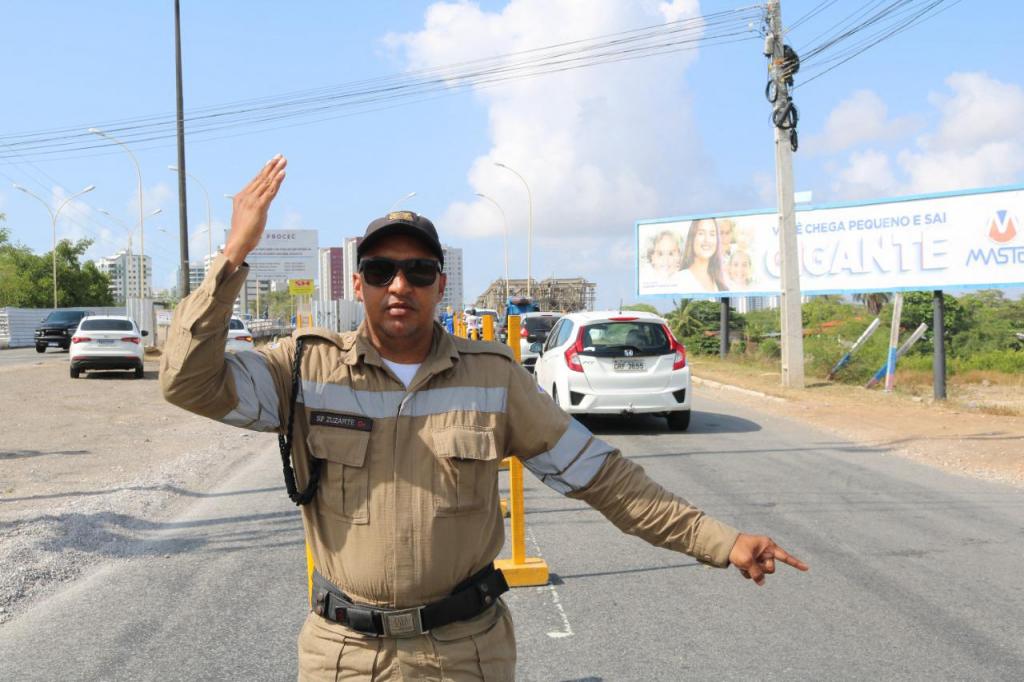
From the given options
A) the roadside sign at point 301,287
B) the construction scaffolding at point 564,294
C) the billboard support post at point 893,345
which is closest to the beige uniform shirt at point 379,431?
the billboard support post at point 893,345

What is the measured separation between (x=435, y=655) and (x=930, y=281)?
21.1 meters

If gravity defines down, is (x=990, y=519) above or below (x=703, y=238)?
below

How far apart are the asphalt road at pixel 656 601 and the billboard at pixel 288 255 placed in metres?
73.5

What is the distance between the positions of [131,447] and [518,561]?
28.0 ft

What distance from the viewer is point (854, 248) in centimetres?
2375

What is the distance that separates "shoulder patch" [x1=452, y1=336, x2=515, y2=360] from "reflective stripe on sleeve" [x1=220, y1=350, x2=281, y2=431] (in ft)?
1.60

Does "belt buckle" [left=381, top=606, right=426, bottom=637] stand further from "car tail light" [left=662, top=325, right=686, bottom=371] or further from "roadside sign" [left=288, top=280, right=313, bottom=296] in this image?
"roadside sign" [left=288, top=280, right=313, bottom=296]

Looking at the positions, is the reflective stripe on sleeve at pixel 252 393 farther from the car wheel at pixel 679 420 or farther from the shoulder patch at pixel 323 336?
the car wheel at pixel 679 420

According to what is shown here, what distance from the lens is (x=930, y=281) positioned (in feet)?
69.3

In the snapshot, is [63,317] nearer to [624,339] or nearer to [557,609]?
[624,339]

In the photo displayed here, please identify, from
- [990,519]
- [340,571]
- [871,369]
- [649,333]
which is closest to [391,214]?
[340,571]

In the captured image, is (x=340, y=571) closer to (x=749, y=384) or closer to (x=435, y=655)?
(x=435, y=655)

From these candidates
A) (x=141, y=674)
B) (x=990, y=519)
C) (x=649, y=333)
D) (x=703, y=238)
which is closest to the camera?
(x=141, y=674)

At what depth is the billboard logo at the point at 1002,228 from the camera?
761 inches
